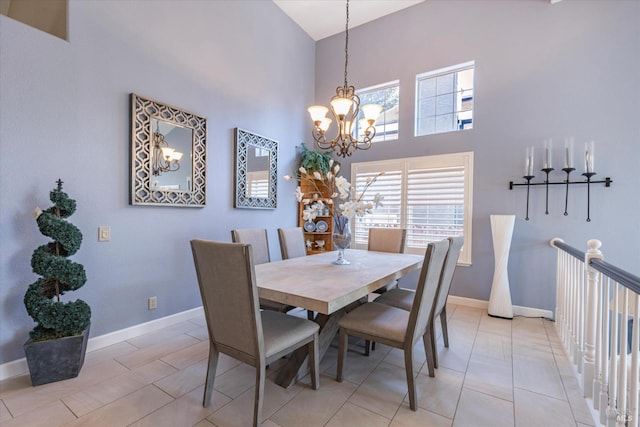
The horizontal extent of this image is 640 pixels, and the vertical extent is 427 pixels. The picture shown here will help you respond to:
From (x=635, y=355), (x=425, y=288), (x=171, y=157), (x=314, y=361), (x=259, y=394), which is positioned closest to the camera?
(x=635, y=355)

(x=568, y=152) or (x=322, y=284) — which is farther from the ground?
(x=568, y=152)

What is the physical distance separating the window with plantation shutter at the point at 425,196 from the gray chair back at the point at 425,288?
7.08 feet

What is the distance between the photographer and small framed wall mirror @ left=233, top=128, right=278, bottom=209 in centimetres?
361

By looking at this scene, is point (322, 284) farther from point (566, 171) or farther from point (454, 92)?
point (454, 92)

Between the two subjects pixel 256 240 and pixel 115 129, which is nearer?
pixel 115 129

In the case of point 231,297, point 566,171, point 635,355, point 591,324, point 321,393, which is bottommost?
point 321,393

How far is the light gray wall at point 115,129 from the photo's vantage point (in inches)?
79.3

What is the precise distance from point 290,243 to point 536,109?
10.6 feet

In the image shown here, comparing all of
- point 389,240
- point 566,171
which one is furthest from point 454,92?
point 389,240

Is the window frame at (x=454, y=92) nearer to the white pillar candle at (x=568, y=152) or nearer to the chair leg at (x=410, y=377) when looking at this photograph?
the white pillar candle at (x=568, y=152)

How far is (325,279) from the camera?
190 centimetres

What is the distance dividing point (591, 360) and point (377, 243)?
78.9 inches

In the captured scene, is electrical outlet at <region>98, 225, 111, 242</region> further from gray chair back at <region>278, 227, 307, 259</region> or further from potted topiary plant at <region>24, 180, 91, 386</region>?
gray chair back at <region>278, 227, 307, 259</region>

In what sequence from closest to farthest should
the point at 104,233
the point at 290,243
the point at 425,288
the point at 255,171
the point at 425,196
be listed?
the point at 425,288 → the point at 104,233 → the point at 290,243 → the point at 255,171 → the point at 425,196
